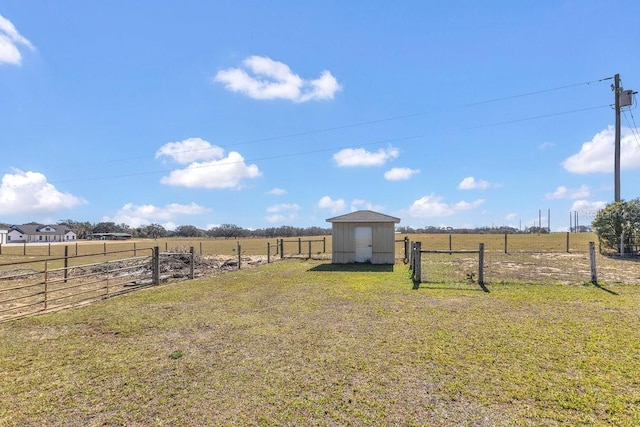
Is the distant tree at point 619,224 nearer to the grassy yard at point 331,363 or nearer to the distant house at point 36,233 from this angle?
the grassy yard at point 331,363

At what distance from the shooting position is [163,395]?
350 cm

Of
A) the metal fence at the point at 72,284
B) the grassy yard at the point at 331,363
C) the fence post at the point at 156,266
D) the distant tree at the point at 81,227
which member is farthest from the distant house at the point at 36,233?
the grassy yard at the point at 331,363

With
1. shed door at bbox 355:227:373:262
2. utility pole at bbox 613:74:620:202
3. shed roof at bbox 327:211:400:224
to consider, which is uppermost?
utility pole at bbox 613:74:620:202

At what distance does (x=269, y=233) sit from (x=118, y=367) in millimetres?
82750

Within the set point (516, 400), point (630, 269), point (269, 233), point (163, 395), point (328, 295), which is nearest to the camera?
point (516, 400)

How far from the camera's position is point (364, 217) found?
15406 millimetres

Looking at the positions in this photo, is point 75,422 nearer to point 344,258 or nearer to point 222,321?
point 222,321

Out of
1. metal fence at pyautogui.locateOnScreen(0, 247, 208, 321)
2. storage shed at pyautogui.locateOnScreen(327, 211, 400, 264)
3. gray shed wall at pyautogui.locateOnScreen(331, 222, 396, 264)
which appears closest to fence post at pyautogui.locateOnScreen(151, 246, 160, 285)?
metal fence at pyautogui.locateOnScreen(0, 247, 208, 321)

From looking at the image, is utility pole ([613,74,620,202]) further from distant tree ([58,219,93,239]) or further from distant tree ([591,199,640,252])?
distant tree ([58,219,93,239])

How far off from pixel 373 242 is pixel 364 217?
117 centimetres

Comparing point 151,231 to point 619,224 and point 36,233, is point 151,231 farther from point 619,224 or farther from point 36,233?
point 619,224

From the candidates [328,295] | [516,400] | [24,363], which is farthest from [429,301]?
[24,363]

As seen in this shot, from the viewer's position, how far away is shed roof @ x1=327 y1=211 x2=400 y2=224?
1510cm

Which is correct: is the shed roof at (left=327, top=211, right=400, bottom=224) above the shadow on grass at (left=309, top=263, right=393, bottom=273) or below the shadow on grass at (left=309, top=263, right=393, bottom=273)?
above
